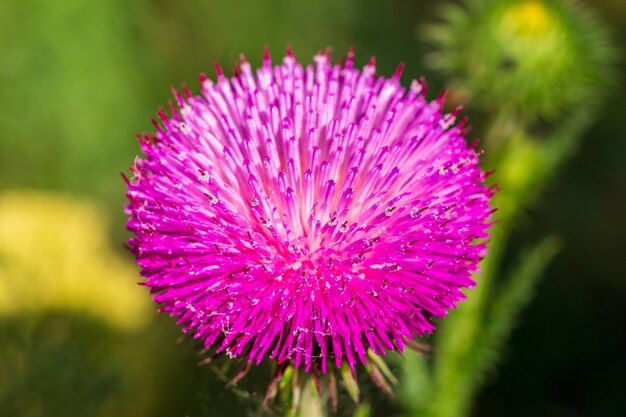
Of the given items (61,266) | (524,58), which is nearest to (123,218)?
(61,266)

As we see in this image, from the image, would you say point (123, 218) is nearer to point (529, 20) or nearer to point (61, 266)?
point (61, 266)

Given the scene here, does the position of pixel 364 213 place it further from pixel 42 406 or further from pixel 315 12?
pixel 315 12

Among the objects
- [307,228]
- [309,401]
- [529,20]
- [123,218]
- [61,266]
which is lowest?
[309,401]

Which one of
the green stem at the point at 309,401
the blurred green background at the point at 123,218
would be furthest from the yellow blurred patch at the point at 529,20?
the green stem at the point at 309,401

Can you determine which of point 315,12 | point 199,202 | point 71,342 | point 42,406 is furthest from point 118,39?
point 199,202

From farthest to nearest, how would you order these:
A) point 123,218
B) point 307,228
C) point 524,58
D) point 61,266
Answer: point 123,218, point 524,58, point 61,266, point 307,228

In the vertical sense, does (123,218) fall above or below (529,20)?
above

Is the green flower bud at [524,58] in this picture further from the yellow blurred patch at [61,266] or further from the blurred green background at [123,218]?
the yellow blurred patch at [61,266]

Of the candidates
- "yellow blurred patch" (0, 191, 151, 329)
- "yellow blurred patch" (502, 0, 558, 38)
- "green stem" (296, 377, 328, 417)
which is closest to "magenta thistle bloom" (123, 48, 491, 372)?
"green stem" (296, 377, 328, 417)
